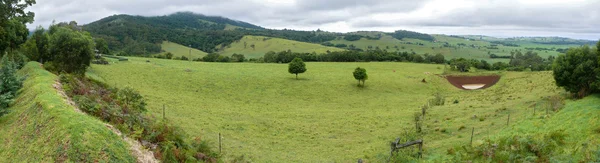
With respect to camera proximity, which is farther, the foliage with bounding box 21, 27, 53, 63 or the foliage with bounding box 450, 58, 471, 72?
the foliage with bounding box 450, 58, 471, 72

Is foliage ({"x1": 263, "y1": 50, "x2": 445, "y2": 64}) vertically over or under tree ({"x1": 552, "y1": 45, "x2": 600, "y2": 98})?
over

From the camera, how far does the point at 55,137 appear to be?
480 inches

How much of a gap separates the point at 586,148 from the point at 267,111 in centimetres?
3277

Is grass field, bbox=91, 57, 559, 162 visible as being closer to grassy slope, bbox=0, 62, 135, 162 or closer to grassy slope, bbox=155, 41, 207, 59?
grassy slope, bbox=0, 62, 135, 162

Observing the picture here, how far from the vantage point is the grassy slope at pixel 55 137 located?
1136 cm

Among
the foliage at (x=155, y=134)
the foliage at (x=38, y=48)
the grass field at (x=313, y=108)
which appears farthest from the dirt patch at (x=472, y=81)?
the foliage at (x=38, y=48)

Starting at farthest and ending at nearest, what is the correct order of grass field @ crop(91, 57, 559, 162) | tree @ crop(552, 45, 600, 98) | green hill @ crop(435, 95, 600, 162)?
tree @ crop(552, 45, 600, 98)
grass field @ crop(91, 57, 559, 162)
green hill @ crop(435, 95, 600, 162)

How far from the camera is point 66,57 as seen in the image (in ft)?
111

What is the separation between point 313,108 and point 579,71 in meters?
28.9

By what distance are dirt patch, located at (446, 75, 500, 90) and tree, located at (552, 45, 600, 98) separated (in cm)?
3711

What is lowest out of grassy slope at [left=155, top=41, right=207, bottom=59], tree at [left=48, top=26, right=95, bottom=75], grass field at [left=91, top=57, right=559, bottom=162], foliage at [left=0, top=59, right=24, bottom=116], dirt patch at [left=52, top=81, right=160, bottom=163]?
grass field at [left=91, top=57, right=559, bottom=162]

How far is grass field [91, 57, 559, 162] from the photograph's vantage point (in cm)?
2586

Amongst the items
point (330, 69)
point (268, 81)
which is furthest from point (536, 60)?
point (268, 81)

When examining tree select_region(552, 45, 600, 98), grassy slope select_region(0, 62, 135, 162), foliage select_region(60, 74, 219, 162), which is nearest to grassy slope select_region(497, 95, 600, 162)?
tree select_region(552, 45, 600, 98)
